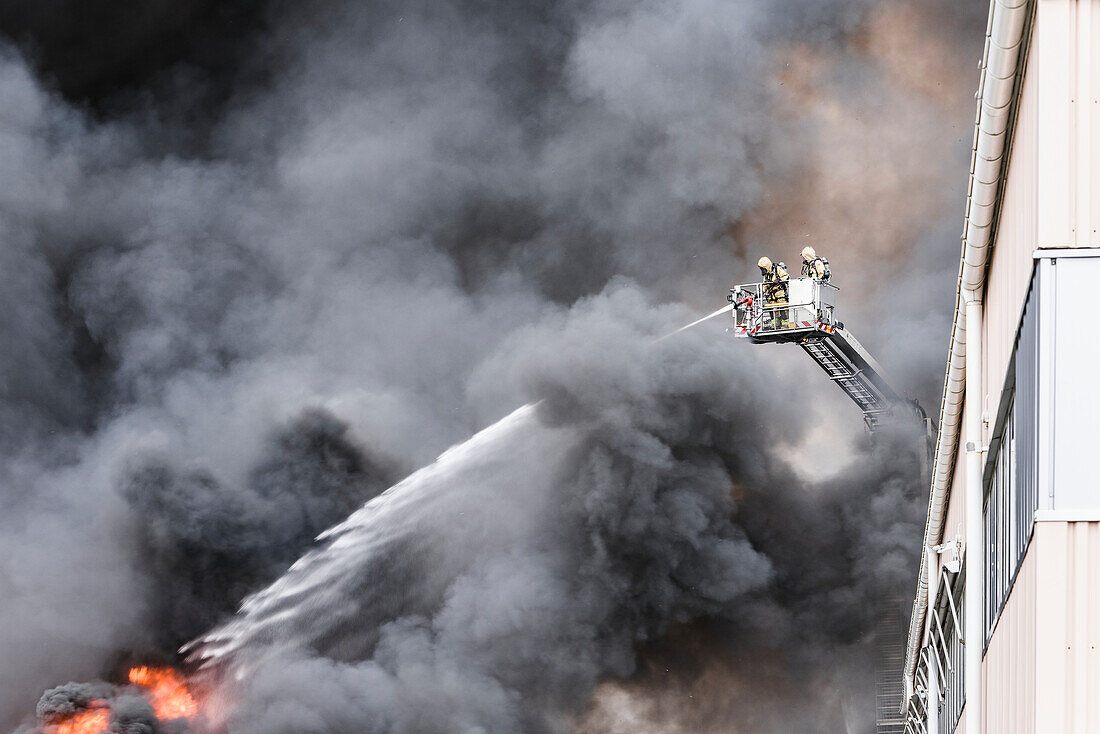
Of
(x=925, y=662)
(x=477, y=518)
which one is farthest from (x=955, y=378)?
(x=477, y=518)

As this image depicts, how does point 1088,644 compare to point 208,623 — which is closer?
point 1088,644

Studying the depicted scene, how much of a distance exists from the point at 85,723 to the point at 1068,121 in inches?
1831

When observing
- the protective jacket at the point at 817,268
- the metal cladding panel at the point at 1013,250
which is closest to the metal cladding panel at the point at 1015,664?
the metal cladding panel at the point at 1013,250

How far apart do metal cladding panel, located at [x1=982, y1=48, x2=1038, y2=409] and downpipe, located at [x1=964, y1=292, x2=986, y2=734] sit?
0.66ft

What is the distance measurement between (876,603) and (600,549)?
38.5 ft

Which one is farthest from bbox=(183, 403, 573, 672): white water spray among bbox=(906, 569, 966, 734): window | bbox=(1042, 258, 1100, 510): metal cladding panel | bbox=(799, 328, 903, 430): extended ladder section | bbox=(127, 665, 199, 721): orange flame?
bbox=(1042, 258, 1100, 510): metal cladding panel

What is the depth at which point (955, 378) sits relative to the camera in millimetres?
18156

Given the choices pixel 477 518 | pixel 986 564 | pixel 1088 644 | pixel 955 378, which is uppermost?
pixel 477 518

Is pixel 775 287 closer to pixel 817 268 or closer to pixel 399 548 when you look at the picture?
pixel 817 268

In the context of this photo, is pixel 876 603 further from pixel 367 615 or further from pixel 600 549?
pixel 367 615

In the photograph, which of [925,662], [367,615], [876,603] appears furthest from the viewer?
[367,615]

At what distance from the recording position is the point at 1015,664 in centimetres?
1189

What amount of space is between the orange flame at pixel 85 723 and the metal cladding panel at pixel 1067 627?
44.3 meters

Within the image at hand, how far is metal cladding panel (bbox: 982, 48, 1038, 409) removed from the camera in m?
11.3
